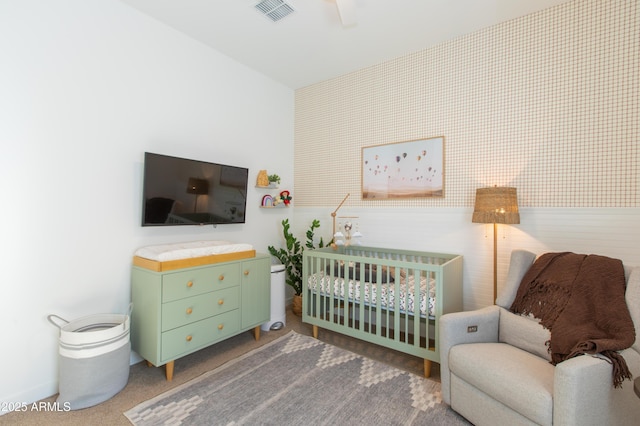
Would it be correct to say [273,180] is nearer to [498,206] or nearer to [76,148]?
[76,148]

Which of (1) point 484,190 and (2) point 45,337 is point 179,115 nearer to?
(2) point 45,337

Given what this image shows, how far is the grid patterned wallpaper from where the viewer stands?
6.63 ft

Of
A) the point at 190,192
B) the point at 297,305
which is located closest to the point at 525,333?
the point at 297,305

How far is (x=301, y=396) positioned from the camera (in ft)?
6.08

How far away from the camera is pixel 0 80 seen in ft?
5.54

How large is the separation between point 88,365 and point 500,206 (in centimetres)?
291

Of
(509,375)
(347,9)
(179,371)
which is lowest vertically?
(179,371)

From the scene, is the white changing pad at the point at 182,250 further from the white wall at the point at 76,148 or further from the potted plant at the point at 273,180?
the potted plant at the point at 273,180

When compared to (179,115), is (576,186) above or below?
below

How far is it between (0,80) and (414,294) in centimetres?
300

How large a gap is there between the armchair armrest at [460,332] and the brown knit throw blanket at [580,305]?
0.24 metres

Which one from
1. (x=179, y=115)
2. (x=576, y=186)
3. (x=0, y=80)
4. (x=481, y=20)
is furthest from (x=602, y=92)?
(x=0, y=80)

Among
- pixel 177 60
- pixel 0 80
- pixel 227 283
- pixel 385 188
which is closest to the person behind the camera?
pixel 0 80

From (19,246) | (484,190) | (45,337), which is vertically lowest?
(45,337)
